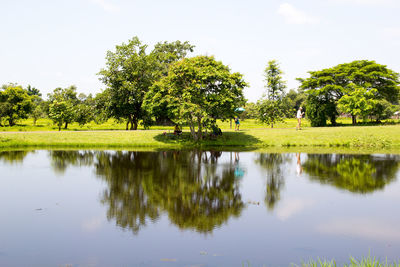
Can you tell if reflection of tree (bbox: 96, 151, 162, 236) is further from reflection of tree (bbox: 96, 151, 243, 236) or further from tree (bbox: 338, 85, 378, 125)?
tree (bbox: 338, 85, 378, 125)

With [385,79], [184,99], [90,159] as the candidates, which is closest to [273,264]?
[90,159]

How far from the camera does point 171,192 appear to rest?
16672mm

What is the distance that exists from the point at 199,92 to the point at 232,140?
25.0 ft

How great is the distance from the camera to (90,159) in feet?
97.2

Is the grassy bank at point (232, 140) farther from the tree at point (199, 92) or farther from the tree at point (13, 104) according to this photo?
the tree at point (13, 104)

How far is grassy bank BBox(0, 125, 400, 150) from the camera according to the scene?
3844 cm

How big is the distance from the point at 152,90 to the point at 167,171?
18809 mm

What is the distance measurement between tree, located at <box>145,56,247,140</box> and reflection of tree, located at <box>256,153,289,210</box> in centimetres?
868

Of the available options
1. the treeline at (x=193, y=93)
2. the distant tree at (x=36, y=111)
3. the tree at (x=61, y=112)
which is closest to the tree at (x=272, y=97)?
the treeline at (x=193, y=93)

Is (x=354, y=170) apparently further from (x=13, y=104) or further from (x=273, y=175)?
(x=13, y=104)

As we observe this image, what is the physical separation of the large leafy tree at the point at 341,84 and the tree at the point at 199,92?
29184 millimetres

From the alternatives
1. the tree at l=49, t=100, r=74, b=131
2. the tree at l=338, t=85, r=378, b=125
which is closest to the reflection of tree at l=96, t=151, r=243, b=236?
the tree at l=338, t=85, r=378, b=125

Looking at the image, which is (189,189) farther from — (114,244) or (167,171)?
(114,244)

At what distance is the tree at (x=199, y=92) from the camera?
36.2 m
